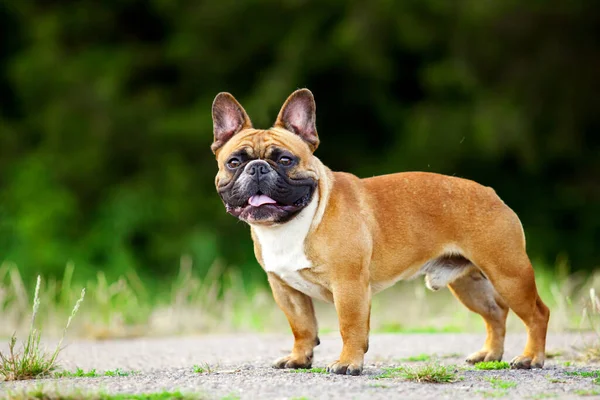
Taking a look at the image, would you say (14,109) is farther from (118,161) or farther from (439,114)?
(439,114)

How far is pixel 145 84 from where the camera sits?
19781 millimetres

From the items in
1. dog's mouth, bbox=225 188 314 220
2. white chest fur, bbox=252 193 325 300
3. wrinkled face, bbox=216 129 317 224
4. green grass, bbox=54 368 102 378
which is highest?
wrinkled face, bbox=216 129 317 224

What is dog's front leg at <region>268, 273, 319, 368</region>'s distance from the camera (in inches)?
243

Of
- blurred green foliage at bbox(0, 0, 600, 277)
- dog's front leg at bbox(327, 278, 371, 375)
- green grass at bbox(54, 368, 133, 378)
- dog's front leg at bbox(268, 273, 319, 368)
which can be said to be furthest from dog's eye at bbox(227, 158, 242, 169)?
blurred green foliage at bbox(0, 0, 600, 277)

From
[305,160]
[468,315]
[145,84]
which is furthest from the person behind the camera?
[145,84]

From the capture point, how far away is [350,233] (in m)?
5.84

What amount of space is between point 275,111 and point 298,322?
35.4ft

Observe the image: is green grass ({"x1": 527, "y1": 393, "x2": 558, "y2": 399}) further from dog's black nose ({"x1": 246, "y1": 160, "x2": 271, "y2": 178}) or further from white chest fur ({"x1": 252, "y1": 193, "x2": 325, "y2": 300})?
dog's black nose ({"x1": 246, "y1": 160, "x2": 271, "y2": 178})

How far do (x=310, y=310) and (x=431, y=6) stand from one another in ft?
40.2

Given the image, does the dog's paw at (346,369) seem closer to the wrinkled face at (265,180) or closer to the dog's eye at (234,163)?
the wrinkled face at (265,180)

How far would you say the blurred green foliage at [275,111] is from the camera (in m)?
16.6

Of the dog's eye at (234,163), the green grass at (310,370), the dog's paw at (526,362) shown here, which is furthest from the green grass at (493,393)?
the dog's eye at (234,163)

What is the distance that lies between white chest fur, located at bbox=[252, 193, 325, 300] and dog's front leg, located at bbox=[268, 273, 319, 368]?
0.85 ft

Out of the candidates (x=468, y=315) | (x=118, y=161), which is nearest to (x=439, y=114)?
(x=118, y=161)
